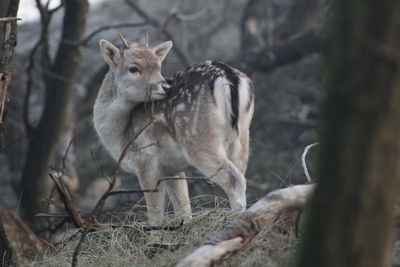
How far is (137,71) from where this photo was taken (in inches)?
270

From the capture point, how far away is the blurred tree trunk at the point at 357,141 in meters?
2.17

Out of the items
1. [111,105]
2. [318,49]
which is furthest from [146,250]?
[318,49]

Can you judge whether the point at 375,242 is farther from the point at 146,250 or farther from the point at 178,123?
the point at 178,123

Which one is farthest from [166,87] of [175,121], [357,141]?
[357,141]

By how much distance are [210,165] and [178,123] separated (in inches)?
20.7

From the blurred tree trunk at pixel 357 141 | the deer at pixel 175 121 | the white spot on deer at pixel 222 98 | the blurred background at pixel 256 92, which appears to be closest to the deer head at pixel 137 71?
the deer at pixel 175 121

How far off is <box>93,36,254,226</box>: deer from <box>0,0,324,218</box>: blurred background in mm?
1304

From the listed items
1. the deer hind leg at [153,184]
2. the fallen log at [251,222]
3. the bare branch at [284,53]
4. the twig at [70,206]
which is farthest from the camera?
the bare branch at [284,53]

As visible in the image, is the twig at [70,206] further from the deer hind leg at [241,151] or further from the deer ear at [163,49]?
the deer ear at [163,49]

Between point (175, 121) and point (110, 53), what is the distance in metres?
1.28

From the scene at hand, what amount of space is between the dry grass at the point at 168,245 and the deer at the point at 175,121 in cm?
81

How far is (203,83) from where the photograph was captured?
6188mm

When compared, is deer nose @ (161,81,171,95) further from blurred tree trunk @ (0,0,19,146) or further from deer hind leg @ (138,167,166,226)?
blurred tree trunk @ (0,0,19,146)

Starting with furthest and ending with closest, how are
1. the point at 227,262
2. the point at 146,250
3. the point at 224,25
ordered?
the point at 224,25 < the point at 146,250 < the point at 227,262
